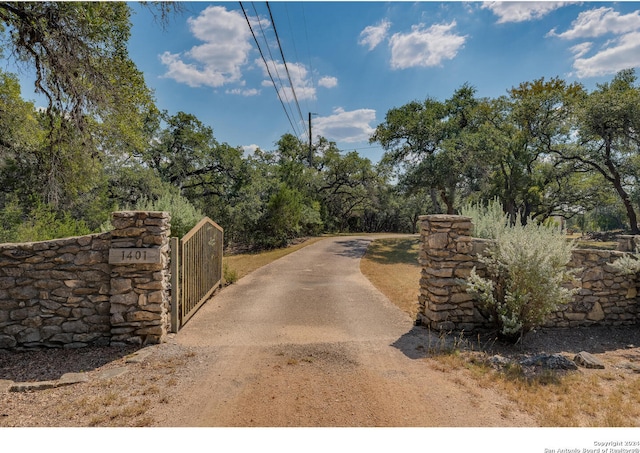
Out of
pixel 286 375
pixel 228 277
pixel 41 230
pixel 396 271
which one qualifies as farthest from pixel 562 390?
pixel 41 230

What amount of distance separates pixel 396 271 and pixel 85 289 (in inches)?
366

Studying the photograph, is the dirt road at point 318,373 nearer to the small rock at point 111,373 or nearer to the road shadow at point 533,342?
the road shadow at point 533,342

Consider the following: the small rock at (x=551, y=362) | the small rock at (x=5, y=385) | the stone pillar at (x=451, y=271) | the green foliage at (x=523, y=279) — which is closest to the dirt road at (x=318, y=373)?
the stone pillar at (x=451, y=271)

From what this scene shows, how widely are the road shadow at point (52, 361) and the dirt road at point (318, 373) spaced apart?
0.98m

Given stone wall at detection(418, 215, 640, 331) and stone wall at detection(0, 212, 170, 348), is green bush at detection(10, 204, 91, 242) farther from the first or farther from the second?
stone wall at detection(418, 215, 640, 331)

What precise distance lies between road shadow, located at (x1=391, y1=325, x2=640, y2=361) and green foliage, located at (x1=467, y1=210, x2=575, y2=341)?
29cm

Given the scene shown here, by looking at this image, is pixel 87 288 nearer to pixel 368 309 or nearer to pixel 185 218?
pixel 185 218

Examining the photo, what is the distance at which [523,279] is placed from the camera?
512cm

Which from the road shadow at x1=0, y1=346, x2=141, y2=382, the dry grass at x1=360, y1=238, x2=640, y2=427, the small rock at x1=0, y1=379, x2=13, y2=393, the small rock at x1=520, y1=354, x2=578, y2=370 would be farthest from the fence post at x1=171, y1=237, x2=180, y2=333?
the small rock at x1=520, y1=354, x2=578, y2=370

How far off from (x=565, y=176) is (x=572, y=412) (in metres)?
20.0

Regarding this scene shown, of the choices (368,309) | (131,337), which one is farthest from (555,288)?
(131,337)

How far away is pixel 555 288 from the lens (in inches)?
196

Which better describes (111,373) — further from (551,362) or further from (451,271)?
(551,362)
